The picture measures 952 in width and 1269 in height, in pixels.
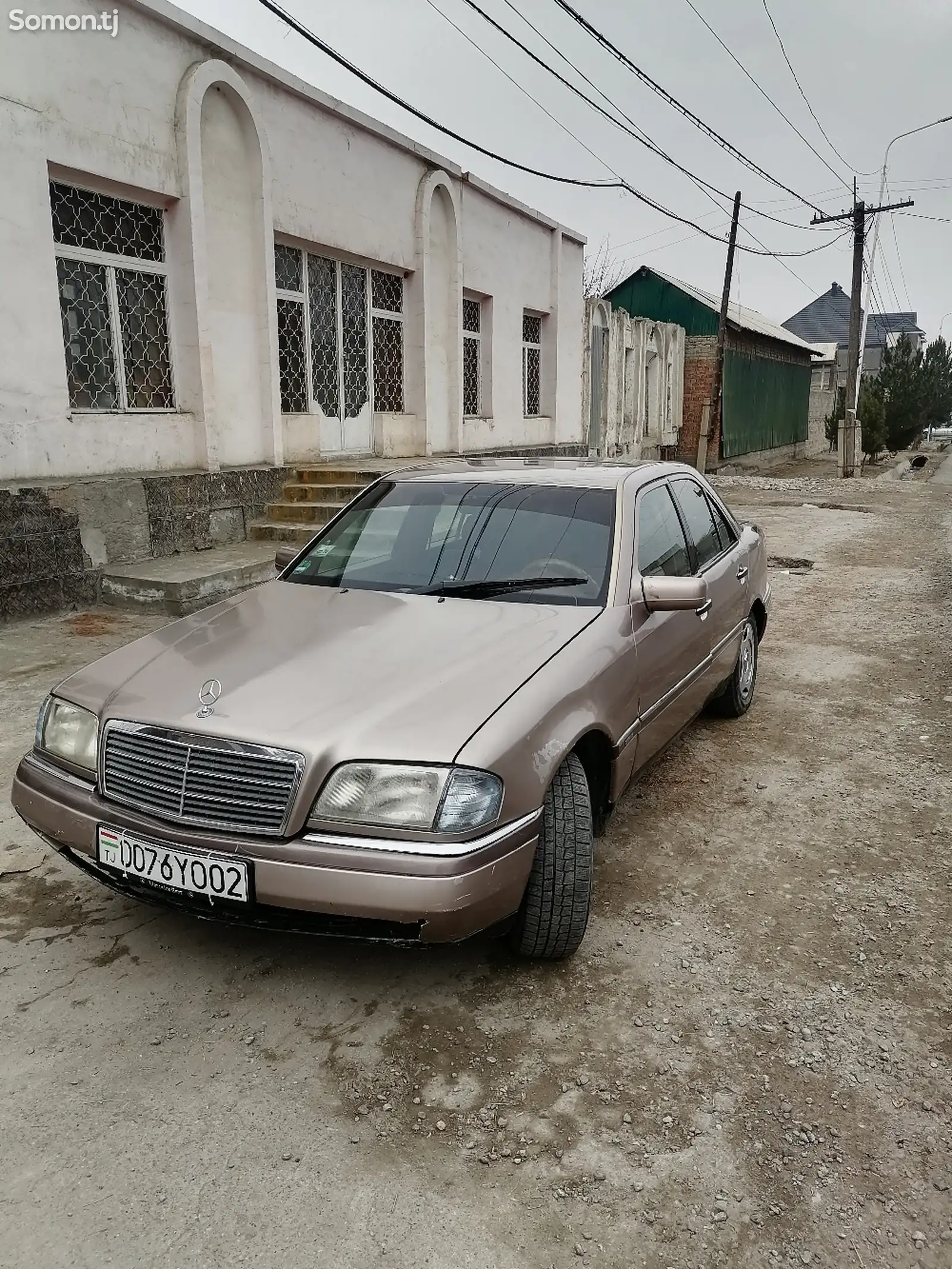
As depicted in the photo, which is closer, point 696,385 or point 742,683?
point 742,683

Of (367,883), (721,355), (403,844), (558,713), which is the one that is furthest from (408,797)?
(721,355)

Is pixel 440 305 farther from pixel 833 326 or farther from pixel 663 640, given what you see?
pixel 833 326

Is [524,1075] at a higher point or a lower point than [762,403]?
lower

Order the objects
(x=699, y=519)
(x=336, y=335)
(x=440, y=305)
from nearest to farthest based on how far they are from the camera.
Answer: (x=699, y=519)
(x=336, y=335)
(x=440, y=305)

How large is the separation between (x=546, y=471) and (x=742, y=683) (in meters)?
1.84

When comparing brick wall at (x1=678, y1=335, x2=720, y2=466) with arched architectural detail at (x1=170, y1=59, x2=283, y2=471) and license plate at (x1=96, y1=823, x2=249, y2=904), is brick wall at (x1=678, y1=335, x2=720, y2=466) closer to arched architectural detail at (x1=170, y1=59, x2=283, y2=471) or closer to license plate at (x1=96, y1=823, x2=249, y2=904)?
arched architectural detail at (x1=170, y1=59, x2=283, y2=471)

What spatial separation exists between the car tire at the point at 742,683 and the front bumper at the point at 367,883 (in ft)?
8.97

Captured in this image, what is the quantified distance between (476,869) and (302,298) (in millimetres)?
9655

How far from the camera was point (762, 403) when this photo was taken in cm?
2941

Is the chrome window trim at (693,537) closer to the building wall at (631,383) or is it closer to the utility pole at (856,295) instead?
the building wall at (631,383)

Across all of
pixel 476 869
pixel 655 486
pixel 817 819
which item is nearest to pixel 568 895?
pixel 476 869

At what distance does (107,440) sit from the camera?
26.3ft

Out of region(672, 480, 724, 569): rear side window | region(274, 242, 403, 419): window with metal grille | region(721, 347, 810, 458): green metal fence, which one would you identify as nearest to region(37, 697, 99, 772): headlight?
region(672, 480, 724, 569): rear side window

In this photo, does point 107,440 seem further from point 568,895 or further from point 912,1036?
point 912,1036
